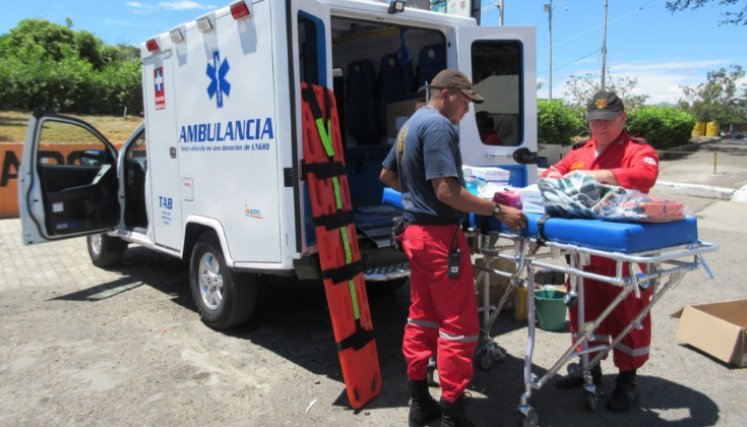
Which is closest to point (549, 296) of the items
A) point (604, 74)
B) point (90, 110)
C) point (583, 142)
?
point (583, 142)

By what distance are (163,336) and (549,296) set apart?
316 centimetres

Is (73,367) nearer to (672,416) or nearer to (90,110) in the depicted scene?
(672,416)

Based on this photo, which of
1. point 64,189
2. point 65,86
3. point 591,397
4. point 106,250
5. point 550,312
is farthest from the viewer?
point 65,86

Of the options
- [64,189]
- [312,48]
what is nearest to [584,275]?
[312,48]

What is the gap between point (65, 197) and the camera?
5.76 meters

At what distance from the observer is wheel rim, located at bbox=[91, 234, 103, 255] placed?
6.91 meters

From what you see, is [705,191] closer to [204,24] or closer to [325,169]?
[325,169]

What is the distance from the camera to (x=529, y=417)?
10.1 feet

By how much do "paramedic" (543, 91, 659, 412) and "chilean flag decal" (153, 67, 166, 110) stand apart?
3.34 m

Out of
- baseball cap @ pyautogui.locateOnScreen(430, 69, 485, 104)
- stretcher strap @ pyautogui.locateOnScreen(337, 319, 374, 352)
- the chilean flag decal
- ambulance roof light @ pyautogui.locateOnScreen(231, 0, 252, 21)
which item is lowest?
stretcher strap @ pyautogui.locateOnScreen(337, 319, 374, 352)

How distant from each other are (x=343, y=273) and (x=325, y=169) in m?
0.70

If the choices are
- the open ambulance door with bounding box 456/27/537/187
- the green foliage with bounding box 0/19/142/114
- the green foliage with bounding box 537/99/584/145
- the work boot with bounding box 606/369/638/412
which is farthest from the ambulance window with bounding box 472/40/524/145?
the green foliage with bounding box 0/19/142/114

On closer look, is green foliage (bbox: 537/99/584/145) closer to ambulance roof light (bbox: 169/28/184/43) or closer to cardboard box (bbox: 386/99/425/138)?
cardboard box (bbox: 386/99/425/138)

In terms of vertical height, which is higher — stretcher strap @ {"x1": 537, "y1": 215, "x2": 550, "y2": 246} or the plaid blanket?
the plaid blanket
